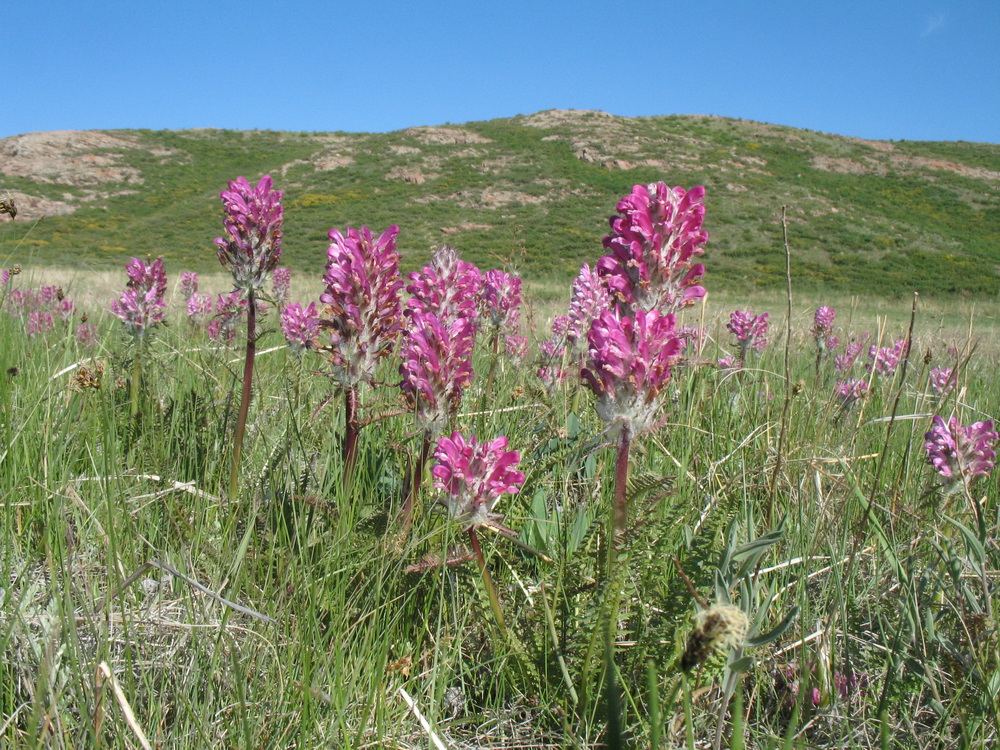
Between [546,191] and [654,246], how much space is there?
172 feet

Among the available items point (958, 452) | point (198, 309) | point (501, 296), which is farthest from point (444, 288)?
point (198, 309)

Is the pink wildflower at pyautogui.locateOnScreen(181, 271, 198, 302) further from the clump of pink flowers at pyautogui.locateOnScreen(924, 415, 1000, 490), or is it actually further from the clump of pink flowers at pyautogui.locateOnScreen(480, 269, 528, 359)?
the clump of pink flowers at pyautogui.locateOnScreen(924, 415, 1000, 490)

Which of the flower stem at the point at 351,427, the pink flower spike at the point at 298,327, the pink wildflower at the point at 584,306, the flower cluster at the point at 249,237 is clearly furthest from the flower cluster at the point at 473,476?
the pink flower spike at the point at 298,327

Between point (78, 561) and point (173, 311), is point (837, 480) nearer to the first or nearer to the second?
point (78, 561)

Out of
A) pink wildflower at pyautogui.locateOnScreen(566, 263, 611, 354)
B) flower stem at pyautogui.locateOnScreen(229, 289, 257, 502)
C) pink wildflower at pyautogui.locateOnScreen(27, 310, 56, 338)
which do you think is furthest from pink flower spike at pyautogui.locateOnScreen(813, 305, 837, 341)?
pink wildflower at pyautogui.locateOnScreen(27, 310, 56, 338)

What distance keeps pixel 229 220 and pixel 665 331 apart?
187cm

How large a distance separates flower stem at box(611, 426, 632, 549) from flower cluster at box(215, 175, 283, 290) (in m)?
1.69

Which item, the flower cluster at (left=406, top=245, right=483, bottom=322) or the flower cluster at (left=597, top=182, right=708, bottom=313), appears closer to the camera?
the flower cluster at (left=597, top=182, right=708, bottom=313)

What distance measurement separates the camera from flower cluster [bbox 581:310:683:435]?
154cm

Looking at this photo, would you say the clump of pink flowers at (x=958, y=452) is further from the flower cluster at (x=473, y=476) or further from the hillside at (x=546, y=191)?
the hillside at (x=546, y=191)

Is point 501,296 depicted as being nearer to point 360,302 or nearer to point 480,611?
point 360,302

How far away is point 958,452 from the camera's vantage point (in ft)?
8.00

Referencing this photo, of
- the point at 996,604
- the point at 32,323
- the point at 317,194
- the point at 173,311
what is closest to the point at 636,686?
the point at 996,604

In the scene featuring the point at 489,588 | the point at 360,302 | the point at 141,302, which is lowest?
the point at 489,588
